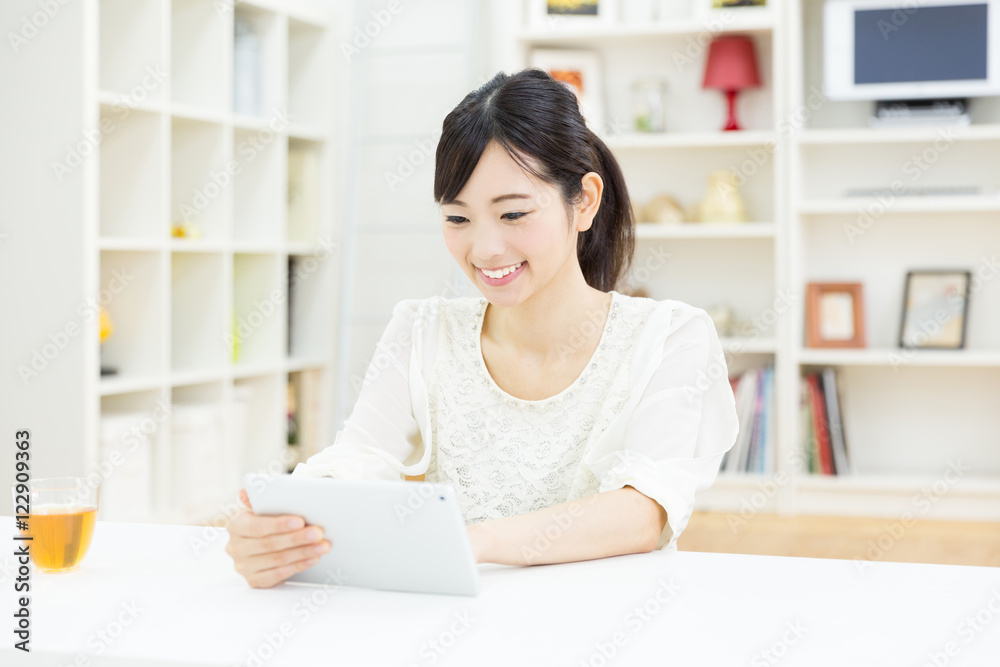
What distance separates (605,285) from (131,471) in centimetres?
190

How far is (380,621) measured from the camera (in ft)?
3.01

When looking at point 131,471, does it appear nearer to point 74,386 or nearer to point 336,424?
point 74,386

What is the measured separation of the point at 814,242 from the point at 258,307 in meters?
2.00

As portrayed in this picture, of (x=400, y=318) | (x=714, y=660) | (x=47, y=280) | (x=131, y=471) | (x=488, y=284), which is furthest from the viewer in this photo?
(x=131, y=471)

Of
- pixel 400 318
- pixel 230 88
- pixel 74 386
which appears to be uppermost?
pixel 230 88

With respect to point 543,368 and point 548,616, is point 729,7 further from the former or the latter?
point 548,616

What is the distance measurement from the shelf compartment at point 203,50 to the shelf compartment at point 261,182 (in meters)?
0.26

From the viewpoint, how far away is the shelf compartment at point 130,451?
116 inches

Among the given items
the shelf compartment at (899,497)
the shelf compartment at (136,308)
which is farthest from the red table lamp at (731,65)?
the shelf compartment at (136,308)

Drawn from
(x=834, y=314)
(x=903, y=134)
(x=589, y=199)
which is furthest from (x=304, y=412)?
(x=589, y=199)

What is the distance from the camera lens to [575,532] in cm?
117

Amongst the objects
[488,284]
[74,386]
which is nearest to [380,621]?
[488,284]

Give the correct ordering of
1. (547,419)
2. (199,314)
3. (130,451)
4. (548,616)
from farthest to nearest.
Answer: (199,314), (130,451), (547,419), (548,616)

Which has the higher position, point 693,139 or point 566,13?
point 566,13
